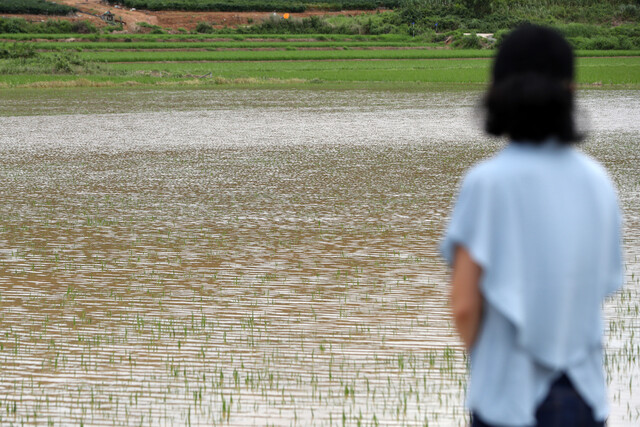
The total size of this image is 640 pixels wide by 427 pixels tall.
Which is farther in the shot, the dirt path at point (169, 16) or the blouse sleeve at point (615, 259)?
the dirt path at point (169, 16)

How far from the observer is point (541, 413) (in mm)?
1943

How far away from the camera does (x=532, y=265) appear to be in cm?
191

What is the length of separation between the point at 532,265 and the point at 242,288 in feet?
16.7

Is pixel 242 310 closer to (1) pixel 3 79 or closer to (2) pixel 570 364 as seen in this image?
(2) pixel 570 364

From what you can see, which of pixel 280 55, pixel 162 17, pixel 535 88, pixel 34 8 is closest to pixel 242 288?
pixel 535 88

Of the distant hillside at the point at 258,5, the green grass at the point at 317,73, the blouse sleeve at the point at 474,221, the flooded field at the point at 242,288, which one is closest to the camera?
the blouse sleeve at the point at 474,221

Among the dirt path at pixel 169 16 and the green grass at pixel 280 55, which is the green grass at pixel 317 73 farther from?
the dirt path at pixel 169 16

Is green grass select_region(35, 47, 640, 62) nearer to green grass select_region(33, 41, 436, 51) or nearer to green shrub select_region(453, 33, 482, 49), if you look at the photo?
green grass select_region(33, 41, 436, 51)

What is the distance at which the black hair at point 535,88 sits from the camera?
6.29ft

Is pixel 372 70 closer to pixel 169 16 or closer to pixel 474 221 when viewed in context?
pixel 169 16

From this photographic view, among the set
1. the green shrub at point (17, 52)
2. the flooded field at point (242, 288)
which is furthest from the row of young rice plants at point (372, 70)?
the flooded field at point (242, 288)

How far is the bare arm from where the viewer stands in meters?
1.91

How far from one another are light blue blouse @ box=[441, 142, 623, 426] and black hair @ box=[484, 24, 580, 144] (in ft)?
0.13

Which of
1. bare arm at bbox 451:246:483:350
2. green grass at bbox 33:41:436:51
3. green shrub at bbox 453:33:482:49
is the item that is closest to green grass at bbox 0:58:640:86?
green grass at bbox 33:41:436:51
